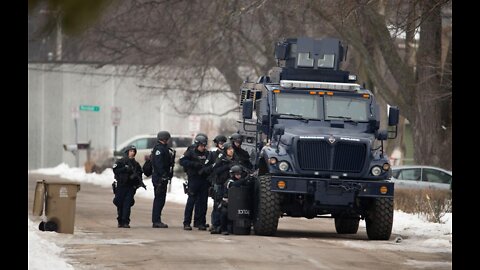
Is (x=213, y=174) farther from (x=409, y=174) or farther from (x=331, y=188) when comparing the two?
(x=409, y=174)

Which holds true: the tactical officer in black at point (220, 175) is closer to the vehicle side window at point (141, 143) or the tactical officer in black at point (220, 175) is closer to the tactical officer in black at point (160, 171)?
the tactical officer in black at point (160, 171)

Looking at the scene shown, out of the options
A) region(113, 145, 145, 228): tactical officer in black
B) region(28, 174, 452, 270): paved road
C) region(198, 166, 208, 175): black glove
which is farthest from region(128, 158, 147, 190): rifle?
region(198, 166, 208, 175): black glove

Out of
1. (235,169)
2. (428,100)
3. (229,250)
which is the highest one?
(428,100)

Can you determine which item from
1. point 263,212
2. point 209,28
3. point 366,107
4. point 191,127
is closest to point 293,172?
point 263,212

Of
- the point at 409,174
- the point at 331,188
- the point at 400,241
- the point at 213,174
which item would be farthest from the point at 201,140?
the point at 409,174

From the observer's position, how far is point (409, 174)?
3531 centimetres

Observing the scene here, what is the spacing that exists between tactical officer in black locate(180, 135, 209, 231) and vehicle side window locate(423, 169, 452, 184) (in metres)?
13.6

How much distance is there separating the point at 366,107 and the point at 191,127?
20628 millimetres

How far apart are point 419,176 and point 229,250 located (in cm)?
1821

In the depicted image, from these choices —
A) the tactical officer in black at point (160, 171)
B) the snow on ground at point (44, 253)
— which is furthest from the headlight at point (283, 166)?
the snow on ground at point (44, 253)

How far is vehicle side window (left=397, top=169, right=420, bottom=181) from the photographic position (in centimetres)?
3522

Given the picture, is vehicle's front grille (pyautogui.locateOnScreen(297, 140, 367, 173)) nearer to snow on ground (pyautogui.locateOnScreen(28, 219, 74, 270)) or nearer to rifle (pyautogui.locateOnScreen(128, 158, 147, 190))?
rifle (pyautogui.locateOnScreen(128, 158, 147, 190))

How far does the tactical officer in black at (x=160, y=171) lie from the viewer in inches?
904

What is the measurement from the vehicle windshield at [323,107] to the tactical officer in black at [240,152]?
1012 millimetres
